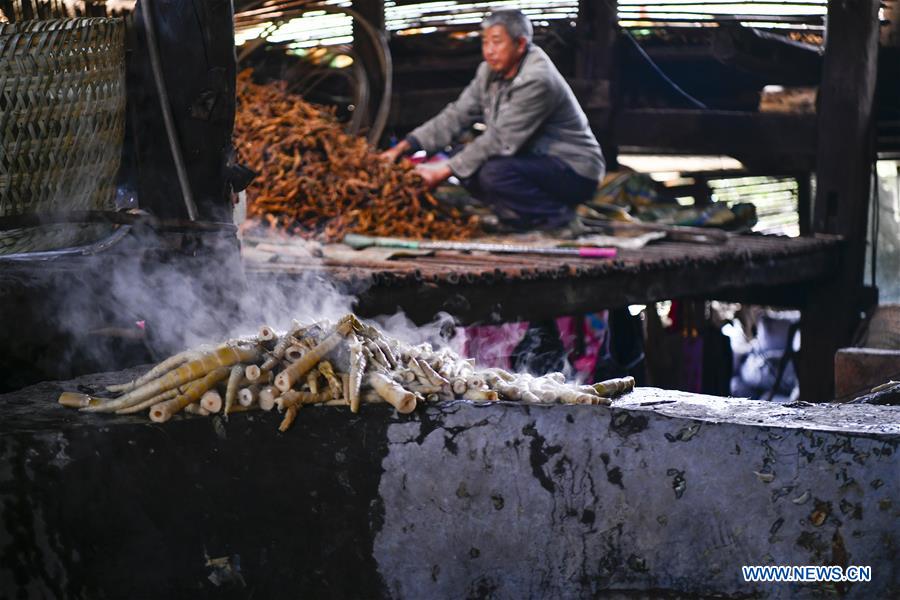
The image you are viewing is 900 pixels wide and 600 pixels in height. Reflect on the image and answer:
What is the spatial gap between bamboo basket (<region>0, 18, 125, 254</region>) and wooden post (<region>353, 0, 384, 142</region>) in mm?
6375

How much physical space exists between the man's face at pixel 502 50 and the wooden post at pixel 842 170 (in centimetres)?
247

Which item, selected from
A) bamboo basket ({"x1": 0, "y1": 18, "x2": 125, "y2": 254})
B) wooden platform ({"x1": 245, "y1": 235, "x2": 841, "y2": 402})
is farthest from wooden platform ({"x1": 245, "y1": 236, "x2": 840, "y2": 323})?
bamboo basket ({"x1": 0, "y1": 18, "x2": 125, "y2": 254})

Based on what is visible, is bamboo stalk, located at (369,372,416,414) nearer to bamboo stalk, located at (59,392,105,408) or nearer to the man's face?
bamboo stalk, located at (59,392,105,408)

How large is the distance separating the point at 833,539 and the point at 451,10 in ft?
26.8

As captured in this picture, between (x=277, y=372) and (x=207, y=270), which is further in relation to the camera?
(x=207, y=270)

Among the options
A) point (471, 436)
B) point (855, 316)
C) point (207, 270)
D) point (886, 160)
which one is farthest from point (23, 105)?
point (886, 160)

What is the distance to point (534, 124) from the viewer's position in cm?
802

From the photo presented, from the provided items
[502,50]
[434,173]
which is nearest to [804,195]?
[502,50]

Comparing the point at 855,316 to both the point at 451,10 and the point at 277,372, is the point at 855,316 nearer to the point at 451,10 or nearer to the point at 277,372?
the point at 451,10

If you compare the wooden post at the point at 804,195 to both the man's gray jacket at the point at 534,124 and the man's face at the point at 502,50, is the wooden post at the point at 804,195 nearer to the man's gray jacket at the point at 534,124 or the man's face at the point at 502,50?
the man's gray jacket at the point at 534,124

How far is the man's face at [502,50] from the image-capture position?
26.1 feet

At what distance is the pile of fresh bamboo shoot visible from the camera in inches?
106

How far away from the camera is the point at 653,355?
31.3 feet

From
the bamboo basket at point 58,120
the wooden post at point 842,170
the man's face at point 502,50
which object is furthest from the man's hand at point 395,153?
the bamboo basket at point 58,120
